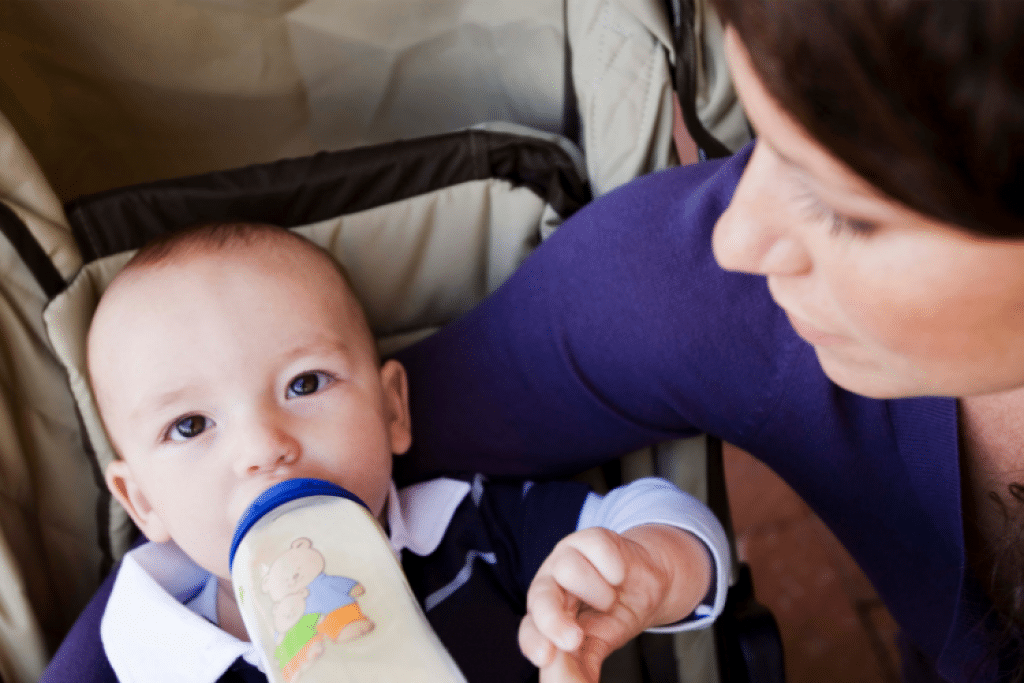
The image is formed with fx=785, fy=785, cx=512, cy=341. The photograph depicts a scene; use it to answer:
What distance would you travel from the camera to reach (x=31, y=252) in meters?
0.74

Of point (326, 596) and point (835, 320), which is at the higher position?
point (835, 320)

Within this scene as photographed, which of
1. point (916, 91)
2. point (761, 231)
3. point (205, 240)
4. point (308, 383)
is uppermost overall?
point (916, 91)

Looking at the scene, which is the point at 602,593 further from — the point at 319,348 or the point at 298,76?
the point at 298,76

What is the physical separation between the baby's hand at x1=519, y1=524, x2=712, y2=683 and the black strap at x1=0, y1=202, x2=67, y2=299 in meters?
0.54

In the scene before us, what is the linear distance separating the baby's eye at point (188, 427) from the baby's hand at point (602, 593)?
335 mm

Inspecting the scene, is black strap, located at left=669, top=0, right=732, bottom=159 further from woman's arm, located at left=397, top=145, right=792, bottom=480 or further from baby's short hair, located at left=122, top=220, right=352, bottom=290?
baby's short hair, located at left=122, top=220, right=352, bottom=290

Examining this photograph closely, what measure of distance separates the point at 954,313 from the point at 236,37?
28.9 inches

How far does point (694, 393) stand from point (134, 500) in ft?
1.84

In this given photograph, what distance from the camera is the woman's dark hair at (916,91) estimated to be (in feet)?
1.06

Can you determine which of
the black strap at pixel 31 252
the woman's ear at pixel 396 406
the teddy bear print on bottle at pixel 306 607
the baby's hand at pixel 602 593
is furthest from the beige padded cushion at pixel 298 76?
the teddy bear print on bottle at pixel 306 607

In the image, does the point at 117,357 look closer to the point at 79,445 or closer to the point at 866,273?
the point at 79,445

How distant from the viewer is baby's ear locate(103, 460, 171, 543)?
2.54 feet

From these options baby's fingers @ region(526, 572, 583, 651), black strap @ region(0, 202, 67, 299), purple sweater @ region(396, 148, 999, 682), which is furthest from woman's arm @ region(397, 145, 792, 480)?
black strap @ region(0, 202, 67, 299)

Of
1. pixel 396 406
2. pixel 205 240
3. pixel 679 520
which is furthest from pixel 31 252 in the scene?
pixel 679 520
